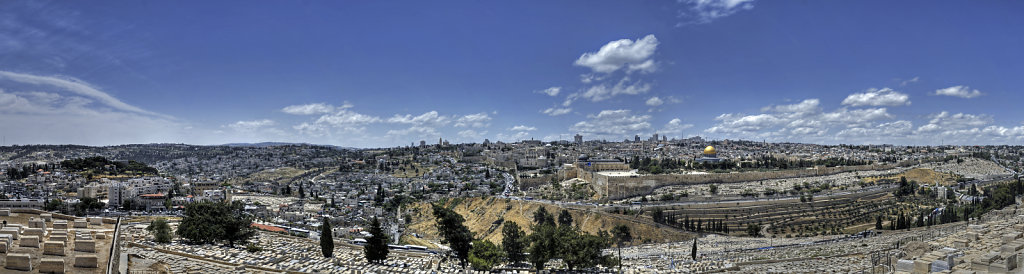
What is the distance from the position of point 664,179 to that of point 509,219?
714 inches

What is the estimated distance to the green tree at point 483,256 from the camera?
2698 cm

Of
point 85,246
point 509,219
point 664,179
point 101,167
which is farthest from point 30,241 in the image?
point 101,167

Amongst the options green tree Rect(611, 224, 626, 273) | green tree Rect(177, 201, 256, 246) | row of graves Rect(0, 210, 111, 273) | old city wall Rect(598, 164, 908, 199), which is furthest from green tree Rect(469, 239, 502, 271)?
old city wall Rect(598, 164, 908, 199)

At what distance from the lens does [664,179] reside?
55.0m

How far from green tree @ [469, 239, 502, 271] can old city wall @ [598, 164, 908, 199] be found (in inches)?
987

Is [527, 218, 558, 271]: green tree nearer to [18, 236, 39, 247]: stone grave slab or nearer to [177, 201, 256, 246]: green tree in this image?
[177, 201, 256, 246]: green tree

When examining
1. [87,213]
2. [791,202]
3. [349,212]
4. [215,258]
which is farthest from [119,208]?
[791,202]

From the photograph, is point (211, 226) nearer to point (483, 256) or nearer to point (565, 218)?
point (483, 256)

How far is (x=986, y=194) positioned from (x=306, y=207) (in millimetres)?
66524

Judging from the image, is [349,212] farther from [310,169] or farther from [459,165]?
[310,169]

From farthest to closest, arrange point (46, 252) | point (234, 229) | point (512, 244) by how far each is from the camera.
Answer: point (512, 244) → point (234, 229) → point (46, 252)

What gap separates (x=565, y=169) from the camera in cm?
6788

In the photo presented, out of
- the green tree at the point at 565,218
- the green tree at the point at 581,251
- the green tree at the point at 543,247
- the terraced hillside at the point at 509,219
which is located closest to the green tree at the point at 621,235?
the terraced hillside at the point at 509,219

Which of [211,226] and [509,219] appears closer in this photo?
[211,226]
